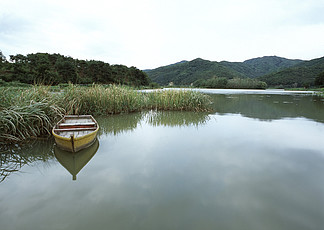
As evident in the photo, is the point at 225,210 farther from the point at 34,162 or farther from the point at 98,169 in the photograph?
the point at 34,162

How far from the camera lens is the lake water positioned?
1.85 m

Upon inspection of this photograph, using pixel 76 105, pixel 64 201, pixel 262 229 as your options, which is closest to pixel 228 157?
pixel 262 229

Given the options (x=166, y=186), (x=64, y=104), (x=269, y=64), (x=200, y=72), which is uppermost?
(x=269, y=64)

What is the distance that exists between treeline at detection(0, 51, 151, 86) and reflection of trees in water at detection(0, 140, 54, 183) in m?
15.5

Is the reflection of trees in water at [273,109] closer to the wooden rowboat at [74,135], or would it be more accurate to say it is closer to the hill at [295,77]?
the wooden rowboat at [74,135]

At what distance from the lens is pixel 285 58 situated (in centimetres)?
11325

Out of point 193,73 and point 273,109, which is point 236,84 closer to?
point 193,73

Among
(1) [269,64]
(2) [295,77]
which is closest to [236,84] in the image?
(2) [295,77]

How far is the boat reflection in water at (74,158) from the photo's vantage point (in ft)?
10.0

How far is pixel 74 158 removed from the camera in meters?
3.40

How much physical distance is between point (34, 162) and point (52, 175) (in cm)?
81

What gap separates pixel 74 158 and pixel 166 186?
2.00 m

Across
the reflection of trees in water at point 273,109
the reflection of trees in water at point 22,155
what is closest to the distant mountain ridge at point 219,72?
the reflection of trees in water at point 273,109

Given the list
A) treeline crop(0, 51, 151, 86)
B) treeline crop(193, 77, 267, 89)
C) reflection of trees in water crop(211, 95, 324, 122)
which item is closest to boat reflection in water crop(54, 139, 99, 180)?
reflection of trees in water crop(211, 95, 324, 122)
